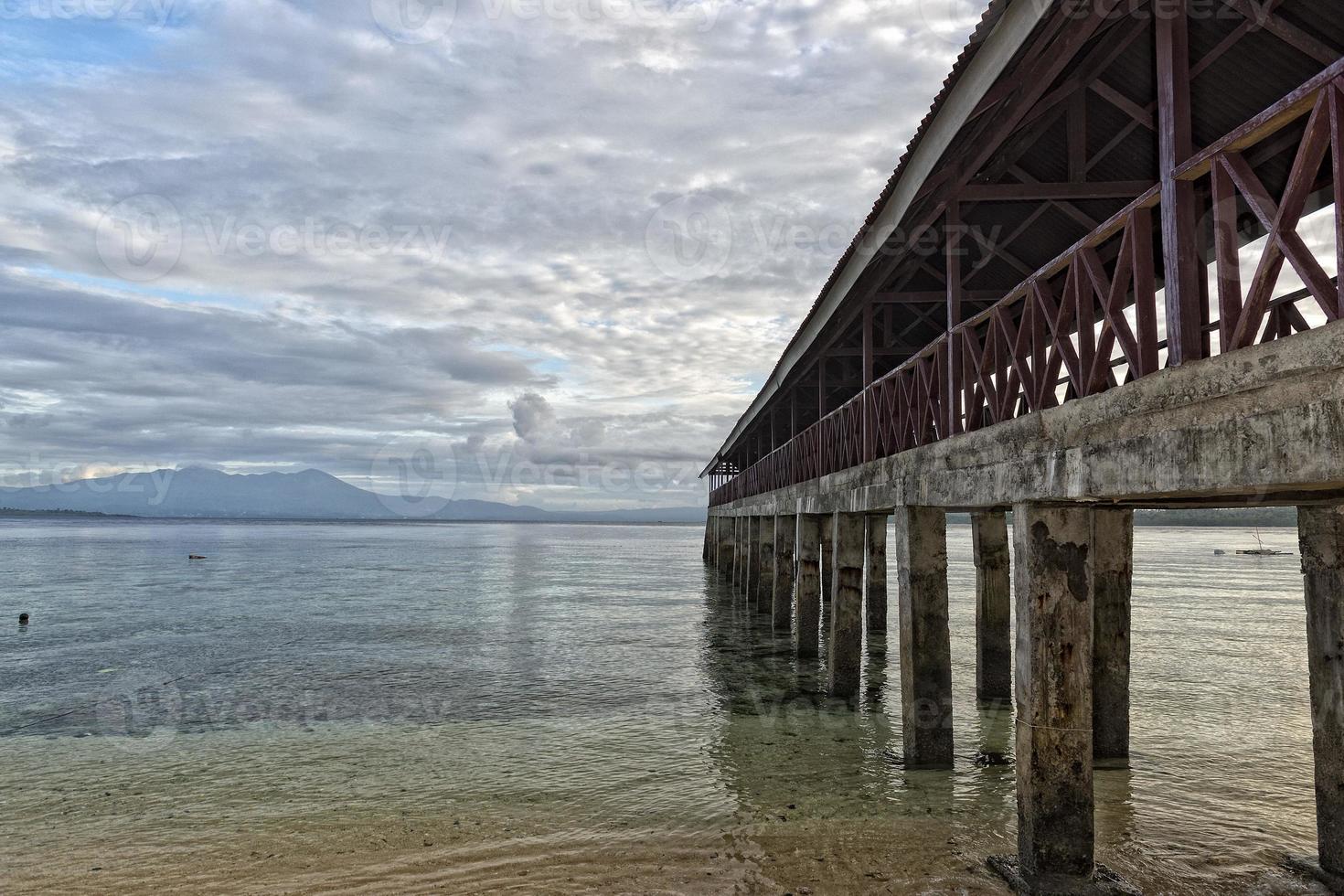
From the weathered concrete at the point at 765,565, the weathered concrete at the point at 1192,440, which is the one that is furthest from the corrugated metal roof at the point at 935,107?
the weathered concrete at the point at 765,565

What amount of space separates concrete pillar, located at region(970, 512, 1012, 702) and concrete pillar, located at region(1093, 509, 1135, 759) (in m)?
2.60

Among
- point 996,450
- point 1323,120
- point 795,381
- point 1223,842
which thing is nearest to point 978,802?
point 1223,842

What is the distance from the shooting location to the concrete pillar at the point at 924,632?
8602 millimetres

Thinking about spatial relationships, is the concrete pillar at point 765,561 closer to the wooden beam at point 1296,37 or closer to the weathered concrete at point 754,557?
the weathered concrete at point 754,557

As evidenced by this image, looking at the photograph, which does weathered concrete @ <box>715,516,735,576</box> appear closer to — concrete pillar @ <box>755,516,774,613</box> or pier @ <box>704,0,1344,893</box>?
concrete pillar @ <box>755,516,774,613</box>

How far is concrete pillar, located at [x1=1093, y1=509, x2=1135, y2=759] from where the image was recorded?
864 cm

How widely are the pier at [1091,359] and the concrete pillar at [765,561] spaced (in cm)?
1089

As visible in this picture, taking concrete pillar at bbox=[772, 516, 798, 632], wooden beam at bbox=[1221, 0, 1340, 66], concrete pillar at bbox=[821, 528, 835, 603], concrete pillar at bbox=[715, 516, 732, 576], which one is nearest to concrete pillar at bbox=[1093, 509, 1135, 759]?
wooden beam at bbox=[1221, 0, 1340, 66]

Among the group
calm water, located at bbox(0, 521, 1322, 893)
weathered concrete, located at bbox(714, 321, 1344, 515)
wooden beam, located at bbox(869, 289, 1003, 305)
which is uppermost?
wooden beam, located at bbox(869, 289, 1003, 305)

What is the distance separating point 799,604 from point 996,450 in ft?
32.7

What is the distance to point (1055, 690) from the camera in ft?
18.6

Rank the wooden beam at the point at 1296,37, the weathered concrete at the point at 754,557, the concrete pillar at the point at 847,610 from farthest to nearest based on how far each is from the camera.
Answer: the weathered concrete at the point at 754,557, the concrete pillar at the point at 847,610, the wooden beam at the point at 1296,37

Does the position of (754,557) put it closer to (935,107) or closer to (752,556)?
(752,556)

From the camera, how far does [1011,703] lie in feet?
38.6
